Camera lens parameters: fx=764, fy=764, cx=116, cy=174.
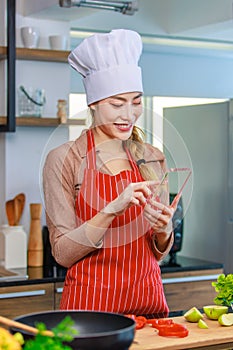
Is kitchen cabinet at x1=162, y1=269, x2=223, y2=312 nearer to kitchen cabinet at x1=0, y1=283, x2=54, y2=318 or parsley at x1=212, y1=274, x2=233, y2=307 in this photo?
kitchen cabinet at x1=0, y1=283, x2=54, y2=318

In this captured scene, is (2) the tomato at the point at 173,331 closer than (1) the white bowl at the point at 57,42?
Yes

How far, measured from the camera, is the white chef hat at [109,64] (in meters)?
2.40

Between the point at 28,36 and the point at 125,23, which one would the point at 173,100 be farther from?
the point at 28,36

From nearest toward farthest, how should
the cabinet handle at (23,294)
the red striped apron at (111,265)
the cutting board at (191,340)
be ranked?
the cutting board at (191,340)
the red striped apron at (111,265)
the cabinet handle at (23,294)

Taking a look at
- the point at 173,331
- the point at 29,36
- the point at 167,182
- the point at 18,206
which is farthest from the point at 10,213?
the point at 173,331

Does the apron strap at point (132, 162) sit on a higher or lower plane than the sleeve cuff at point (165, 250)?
higher

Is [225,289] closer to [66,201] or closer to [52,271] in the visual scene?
[66,201]

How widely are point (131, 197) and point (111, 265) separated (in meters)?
0.32

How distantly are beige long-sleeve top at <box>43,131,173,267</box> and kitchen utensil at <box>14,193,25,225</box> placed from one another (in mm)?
1793

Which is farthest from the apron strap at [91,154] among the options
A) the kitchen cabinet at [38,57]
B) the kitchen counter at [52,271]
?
the kitchen cabinet at [38,57]

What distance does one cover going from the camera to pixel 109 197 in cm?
241

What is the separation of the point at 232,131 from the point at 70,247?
3015mm

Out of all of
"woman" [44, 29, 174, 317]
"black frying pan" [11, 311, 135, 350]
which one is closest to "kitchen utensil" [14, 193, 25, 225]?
"woman" [44, 29, 174, 317]

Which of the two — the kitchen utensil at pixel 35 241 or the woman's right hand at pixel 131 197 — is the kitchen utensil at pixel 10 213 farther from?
the woman's right hand at pixel 131 197
